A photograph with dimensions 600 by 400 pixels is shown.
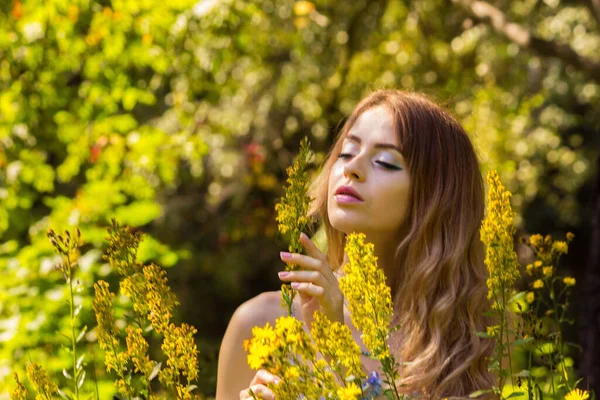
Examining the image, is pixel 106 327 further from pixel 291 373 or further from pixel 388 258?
pixel 388 258

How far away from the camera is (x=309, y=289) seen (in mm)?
1596

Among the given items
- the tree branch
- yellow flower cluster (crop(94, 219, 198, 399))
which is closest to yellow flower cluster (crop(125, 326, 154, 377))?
yellow flower cluster (crop(94, 219, 198, 399))

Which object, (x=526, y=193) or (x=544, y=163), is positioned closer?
(x=526, y=193)

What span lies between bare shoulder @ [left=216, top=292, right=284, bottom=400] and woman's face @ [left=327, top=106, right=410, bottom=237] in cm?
30

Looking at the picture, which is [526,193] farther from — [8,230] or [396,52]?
[8,230]

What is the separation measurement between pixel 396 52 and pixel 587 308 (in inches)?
134

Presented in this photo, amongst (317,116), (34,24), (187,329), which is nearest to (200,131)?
(317,116)

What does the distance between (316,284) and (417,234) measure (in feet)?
2.14

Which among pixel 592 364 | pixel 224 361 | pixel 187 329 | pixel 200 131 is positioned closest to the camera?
pixel 187 329

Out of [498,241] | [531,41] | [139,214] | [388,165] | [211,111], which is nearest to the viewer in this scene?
[498,241]

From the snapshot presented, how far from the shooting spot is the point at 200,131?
6754mm

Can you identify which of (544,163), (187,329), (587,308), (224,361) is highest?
(187,329)

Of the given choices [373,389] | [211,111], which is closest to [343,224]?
[373,389]

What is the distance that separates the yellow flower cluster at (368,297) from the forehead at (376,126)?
0.98 meters
